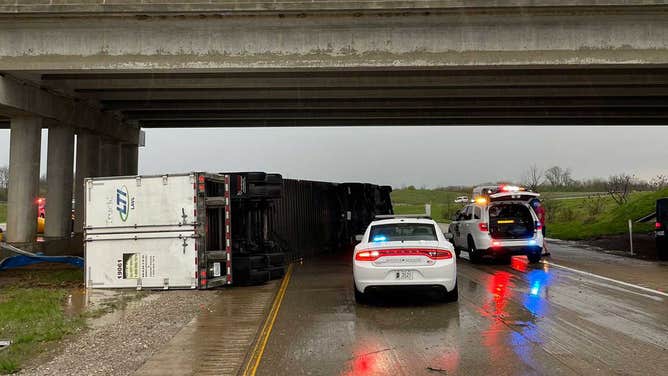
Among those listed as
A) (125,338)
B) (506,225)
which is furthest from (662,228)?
(125,338)

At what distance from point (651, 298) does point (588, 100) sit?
14.2 m

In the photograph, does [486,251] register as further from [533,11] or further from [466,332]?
[466,332]

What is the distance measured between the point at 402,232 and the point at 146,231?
214 inches

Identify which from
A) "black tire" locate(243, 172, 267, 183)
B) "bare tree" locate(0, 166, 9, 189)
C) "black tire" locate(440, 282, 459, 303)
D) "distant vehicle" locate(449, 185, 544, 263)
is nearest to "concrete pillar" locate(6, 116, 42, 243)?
"black tire" locate(243, 172, 267, 183)

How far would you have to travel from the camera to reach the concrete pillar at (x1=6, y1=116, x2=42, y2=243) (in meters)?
18.4

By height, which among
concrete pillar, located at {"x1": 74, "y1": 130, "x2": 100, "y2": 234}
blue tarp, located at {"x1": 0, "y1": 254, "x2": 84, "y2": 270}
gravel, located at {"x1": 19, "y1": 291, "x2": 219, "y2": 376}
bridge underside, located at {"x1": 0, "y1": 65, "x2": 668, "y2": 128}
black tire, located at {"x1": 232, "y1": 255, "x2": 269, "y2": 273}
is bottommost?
gravel, located at {"x1": 19, "y1": 291, "x2": 219, "y2": 376}

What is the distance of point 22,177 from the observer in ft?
60.2

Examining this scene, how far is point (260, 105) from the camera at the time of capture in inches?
879

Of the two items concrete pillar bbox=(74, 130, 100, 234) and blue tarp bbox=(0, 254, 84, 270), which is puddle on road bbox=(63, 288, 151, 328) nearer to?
blue tarp bbox=(0, 254, 84, 270)

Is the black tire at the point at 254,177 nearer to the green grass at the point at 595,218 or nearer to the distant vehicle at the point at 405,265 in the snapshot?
the distant vehicle at the point at 405,265

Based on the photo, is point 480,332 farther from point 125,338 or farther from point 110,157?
point 110,157

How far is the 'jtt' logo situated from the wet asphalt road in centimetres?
387

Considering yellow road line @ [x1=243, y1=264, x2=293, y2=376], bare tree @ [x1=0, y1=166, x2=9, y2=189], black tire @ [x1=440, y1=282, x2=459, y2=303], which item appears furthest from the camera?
bare tree @ [x1=0, y1=166, x2=9, y2=189]

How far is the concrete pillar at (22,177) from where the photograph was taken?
18.4 metres
